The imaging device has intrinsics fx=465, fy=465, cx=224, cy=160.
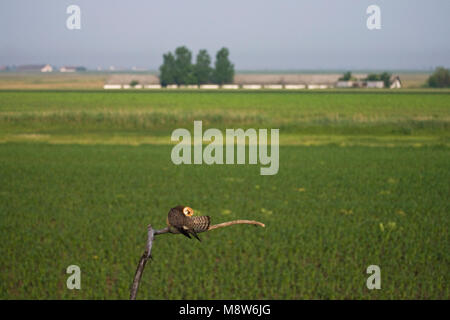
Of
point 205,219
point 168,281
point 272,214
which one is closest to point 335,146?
point 272,214

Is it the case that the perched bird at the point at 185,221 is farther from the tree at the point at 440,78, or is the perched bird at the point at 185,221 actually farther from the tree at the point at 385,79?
the tree at the point at 385,79

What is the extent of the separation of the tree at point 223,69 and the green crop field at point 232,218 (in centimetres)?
5938

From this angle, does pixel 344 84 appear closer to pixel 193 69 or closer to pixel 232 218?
pixel 193 69

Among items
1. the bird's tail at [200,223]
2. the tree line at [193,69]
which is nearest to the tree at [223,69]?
the tree line at [193,69]

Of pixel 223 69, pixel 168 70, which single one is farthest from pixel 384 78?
pixel 168 70

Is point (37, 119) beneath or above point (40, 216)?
above

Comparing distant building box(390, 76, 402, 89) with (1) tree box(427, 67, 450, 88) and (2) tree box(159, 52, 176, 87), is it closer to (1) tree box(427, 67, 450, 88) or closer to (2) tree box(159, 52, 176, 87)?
(1) tree box(427, 67, 450, 88)

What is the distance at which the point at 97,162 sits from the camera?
61.8ft

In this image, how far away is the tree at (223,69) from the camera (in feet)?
267

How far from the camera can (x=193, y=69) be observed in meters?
80.4

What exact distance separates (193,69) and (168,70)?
4.44 m

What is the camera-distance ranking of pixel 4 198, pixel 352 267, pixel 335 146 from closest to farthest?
pixel 352 267
pixel 4 198
pixel 335 146

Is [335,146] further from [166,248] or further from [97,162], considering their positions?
[166,248]

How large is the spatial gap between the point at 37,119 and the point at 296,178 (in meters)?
23.5
